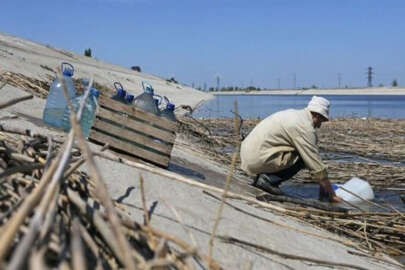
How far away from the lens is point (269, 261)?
3.28 metres

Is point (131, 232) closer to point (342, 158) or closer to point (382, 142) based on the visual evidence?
point (342, 158)

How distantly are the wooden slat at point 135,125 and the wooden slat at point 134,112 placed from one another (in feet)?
0.17

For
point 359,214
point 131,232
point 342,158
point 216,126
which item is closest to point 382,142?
point 342,158

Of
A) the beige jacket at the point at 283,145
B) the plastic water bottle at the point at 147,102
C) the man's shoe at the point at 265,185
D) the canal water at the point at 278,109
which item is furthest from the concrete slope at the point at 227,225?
the plastic water bottle at the point at 147,102

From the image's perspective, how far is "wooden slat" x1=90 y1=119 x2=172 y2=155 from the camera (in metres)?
5.14

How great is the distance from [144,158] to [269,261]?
224 cm

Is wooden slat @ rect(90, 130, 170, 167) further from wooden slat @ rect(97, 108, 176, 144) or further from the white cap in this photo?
the white cap

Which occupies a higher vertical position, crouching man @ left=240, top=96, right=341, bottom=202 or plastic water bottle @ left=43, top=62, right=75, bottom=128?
plastic water bottle @ left=43, top=62, right=75, bottom=128

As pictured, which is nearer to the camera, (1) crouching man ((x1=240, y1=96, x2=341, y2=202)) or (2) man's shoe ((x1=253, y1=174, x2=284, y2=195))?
(1) crouching man ((x1=240, y1=96, x2=341, y2=202))

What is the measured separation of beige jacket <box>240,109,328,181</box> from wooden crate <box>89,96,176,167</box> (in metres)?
1.51

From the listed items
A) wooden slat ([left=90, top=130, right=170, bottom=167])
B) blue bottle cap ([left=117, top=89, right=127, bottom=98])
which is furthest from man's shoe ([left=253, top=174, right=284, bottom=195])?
blue bottle cap ([left=117, top=89, right=127, bottom=98])

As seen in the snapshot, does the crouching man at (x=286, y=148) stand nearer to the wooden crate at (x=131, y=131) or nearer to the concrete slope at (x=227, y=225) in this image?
the concrete slope at (x=227, y=225)

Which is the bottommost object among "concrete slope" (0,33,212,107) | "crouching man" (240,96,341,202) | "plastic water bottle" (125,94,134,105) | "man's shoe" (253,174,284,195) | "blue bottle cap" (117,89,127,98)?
"man's shoe" (253,174,284,195)

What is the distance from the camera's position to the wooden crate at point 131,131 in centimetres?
514
